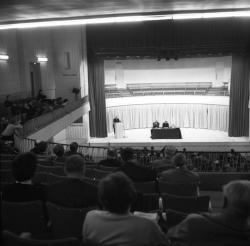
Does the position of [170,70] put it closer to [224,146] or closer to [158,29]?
[158,29]

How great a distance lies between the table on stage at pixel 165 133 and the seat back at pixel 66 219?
16.3 m

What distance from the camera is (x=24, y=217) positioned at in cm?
318

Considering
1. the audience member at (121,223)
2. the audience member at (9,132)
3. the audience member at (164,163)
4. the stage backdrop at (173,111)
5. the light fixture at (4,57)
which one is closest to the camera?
the audience member at (121,223)

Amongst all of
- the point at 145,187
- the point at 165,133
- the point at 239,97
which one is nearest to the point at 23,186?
the point at 145,187

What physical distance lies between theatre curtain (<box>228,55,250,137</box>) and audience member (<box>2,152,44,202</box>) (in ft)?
57.6

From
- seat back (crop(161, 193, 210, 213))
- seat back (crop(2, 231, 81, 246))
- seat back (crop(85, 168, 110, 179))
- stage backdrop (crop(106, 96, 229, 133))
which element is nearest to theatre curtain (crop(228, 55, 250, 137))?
stage backdrop (crop(106, 96, 229, 133))

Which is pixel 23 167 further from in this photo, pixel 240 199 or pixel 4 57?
pixel 4 57

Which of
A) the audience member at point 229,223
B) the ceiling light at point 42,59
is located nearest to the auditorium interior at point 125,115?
the audience member at point 229,223

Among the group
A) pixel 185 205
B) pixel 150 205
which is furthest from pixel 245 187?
pixel 150 205

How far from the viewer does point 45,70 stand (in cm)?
1895

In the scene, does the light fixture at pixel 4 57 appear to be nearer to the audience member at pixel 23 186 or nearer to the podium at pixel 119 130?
the podium at pixel 119 130

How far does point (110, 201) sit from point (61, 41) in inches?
732

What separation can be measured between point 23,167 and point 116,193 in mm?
1543

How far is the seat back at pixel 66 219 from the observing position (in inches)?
118
